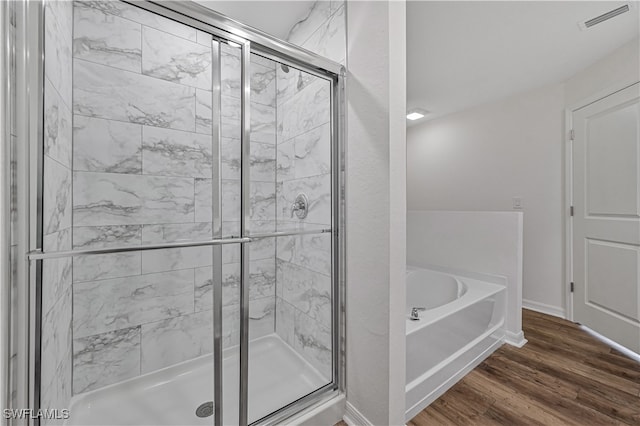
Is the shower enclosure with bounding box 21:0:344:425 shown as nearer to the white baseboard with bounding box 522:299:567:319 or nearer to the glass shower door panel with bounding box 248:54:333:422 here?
the glass shower door panel with bounding box 248:54:333:422

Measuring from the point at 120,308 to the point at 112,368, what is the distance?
1.05 feet

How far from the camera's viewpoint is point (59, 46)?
1.08 m

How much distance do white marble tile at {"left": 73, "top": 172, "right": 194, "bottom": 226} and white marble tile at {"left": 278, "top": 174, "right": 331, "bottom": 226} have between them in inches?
22.9

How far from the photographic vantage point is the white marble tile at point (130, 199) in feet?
4.58

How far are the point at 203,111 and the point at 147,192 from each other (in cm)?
56

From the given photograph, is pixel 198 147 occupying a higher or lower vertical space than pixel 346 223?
higher

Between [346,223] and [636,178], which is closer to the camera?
[346,223]

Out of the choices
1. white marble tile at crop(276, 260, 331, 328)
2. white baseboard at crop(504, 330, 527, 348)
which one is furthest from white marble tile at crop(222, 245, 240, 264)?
white baseboard at crop(504, 330, 527, 348)

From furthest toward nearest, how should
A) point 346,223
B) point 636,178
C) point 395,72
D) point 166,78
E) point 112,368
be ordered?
point 636,178 → point 166,78 → point 112,368 → point 346,223 → point 395,72

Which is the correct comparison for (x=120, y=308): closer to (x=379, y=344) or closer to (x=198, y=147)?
(x=198, y=147)

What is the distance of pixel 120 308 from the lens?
1519 millimetres

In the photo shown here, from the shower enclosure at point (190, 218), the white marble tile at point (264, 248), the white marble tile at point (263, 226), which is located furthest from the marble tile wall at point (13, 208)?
the white marble tile at point (264, 248)

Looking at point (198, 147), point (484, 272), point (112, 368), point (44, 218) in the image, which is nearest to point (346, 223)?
point (198, 147)

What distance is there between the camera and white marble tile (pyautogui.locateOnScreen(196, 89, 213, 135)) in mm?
1530
